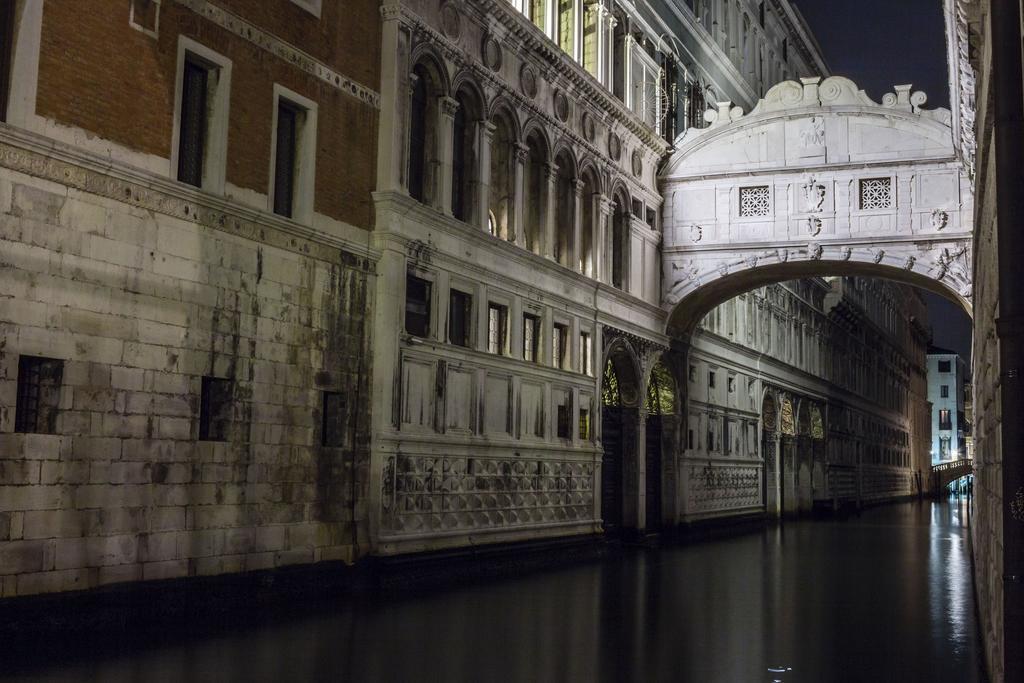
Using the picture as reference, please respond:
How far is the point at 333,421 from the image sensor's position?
49.2 ft

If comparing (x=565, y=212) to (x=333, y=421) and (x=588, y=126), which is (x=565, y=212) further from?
(x=333, y=421)

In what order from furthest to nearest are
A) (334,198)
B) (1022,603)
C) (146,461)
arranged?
(334,198)
(146,461)
(1022,603)

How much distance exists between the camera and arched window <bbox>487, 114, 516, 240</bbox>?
20.2 meters

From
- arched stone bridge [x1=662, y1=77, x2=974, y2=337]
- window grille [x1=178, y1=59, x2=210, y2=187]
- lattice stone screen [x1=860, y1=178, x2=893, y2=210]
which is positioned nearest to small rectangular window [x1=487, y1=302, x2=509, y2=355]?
window grille [x1=178, y1=59, x2=210, y2=187]

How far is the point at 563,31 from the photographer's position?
22.9 m

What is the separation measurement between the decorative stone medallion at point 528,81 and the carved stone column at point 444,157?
2.77 meters

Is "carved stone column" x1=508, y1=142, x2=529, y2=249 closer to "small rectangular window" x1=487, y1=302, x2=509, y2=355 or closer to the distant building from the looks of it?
"small rectangular window" x1=487, y1=302, x2=509, y2=355

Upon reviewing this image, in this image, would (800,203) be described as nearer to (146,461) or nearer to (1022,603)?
(146,461)

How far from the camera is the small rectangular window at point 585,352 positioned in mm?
22578

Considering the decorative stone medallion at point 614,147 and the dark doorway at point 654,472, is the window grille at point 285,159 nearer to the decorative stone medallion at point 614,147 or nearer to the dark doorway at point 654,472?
the decorative stone medallion at point 614,147

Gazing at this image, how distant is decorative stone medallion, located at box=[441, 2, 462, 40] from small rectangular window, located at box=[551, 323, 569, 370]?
19.6 feet

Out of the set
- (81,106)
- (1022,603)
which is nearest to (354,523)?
(81,106)

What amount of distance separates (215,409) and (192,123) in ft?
10.6

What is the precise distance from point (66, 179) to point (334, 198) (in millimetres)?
4707
